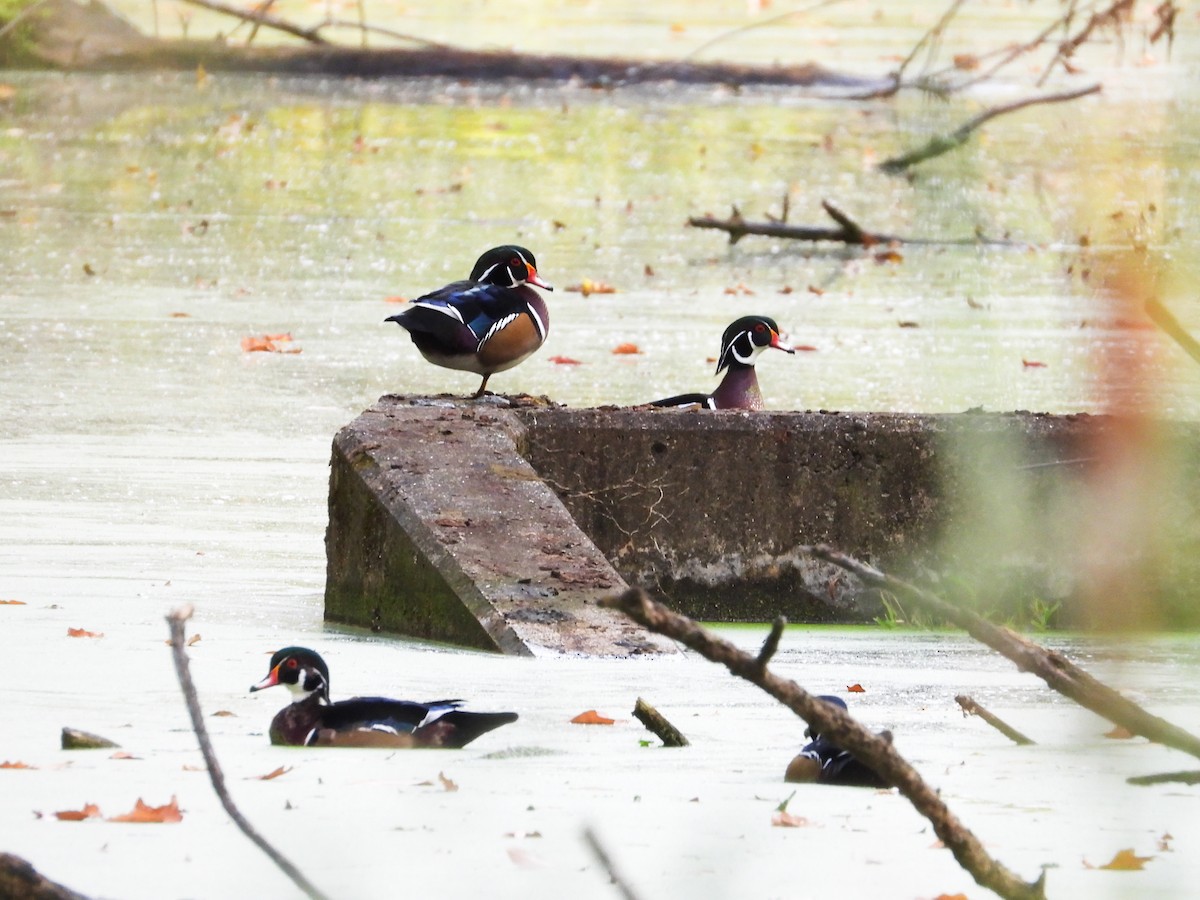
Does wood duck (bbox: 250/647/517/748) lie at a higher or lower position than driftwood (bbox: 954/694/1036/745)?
lower

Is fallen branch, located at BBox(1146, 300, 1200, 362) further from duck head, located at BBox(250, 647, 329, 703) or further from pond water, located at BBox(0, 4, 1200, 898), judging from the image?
duck head, located at BBox(250, 647, 329, 703)

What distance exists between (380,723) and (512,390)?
6493 millimetres

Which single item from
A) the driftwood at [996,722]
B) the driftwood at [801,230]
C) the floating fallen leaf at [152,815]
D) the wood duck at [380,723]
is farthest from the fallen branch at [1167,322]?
the driftwood at [801,230]

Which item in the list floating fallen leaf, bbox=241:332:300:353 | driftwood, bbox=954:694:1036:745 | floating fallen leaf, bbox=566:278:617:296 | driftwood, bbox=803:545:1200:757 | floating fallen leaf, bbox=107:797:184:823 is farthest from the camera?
floating fallen leaf, bbox=566:278:617:296

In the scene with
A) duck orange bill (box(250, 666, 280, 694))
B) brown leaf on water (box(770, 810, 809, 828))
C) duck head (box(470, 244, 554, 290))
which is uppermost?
duck head (box(470, 244, 554, 290))

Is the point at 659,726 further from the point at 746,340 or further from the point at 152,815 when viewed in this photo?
the point at 746,340

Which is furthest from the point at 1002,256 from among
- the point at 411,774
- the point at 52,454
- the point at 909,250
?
the point at 411,774

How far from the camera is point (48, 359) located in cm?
1076

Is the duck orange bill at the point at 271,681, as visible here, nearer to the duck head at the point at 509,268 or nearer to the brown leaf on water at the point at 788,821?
the brown leaf on water at the point at 788,821

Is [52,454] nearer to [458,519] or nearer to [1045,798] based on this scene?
[458,519]

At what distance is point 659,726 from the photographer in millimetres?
4141

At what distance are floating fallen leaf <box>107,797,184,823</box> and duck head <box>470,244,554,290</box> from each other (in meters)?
4.53

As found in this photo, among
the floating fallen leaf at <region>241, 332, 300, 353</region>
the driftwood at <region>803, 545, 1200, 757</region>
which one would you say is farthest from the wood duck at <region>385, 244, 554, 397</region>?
the driftwood at <region>803, 545, 1200, 757</region>

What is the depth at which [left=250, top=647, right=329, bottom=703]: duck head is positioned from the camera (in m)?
4.29
